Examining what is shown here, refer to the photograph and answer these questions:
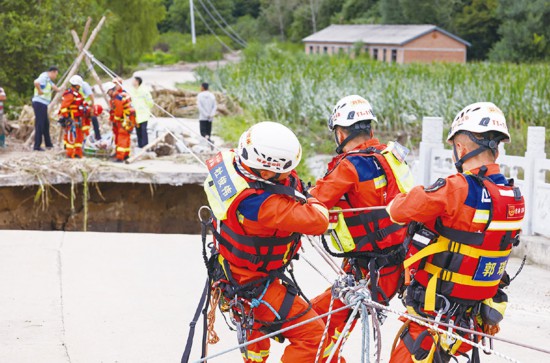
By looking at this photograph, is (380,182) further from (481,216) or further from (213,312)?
(213,312)

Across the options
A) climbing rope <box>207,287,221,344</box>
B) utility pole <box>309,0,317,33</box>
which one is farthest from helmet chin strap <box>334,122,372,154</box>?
utility pole <box>309,0,317,33</box>

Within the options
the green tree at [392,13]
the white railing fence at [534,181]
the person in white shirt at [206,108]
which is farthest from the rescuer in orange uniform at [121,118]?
the green tree at [392,13]

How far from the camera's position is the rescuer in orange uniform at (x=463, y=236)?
14.3ft

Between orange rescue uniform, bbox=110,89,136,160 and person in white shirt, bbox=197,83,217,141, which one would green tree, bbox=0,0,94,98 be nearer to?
person in white shirt, bbox=197,83,217,141

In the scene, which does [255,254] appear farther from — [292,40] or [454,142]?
[292,40]

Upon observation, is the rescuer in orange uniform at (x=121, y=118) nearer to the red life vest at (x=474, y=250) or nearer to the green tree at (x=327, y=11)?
the red life vest at (x=474, y=250)

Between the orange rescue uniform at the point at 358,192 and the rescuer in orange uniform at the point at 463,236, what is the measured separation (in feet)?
2.20

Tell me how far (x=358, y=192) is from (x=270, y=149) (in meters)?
0.95

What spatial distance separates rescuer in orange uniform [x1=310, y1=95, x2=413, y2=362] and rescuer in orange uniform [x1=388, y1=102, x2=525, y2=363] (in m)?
0.65

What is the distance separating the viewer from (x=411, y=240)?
15.2 ft

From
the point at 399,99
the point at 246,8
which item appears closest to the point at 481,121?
the point at 399,99

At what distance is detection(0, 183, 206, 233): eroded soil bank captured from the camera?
1387cm

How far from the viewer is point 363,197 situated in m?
5.25

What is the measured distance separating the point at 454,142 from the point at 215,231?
1.52 metres
